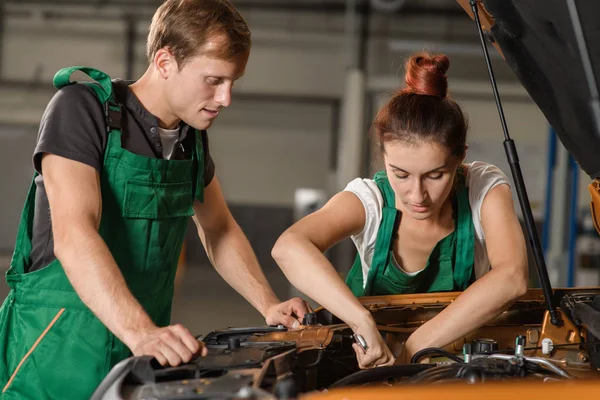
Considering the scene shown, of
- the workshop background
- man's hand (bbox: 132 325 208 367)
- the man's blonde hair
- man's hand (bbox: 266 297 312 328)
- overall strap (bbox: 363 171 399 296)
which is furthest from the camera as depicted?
the workshop background

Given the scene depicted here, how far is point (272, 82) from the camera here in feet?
35.7

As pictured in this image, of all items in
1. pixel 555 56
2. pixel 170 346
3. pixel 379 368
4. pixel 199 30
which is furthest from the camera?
pixel 199 30

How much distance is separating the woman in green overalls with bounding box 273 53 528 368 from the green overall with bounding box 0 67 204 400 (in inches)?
12.1

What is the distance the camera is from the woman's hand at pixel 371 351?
5.04ft

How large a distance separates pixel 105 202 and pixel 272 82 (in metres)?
9.42

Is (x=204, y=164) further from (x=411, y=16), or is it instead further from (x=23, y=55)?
(x=23, y=55)

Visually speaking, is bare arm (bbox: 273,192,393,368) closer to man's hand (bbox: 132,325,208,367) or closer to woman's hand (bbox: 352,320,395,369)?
woman's hand (bbox: 352,320,395,369)

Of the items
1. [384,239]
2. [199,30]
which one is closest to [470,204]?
[384,239]

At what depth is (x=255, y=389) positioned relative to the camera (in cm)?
99

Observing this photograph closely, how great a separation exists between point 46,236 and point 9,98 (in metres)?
10.0

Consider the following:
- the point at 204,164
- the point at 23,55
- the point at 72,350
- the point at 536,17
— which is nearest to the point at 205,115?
the point at 204,164

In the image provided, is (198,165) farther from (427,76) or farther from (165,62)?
(427,76)

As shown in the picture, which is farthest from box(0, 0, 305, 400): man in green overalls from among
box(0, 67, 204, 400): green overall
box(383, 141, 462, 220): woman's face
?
box(383, 141, 462, 220): woman's face

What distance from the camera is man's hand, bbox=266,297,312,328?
5.68ft
